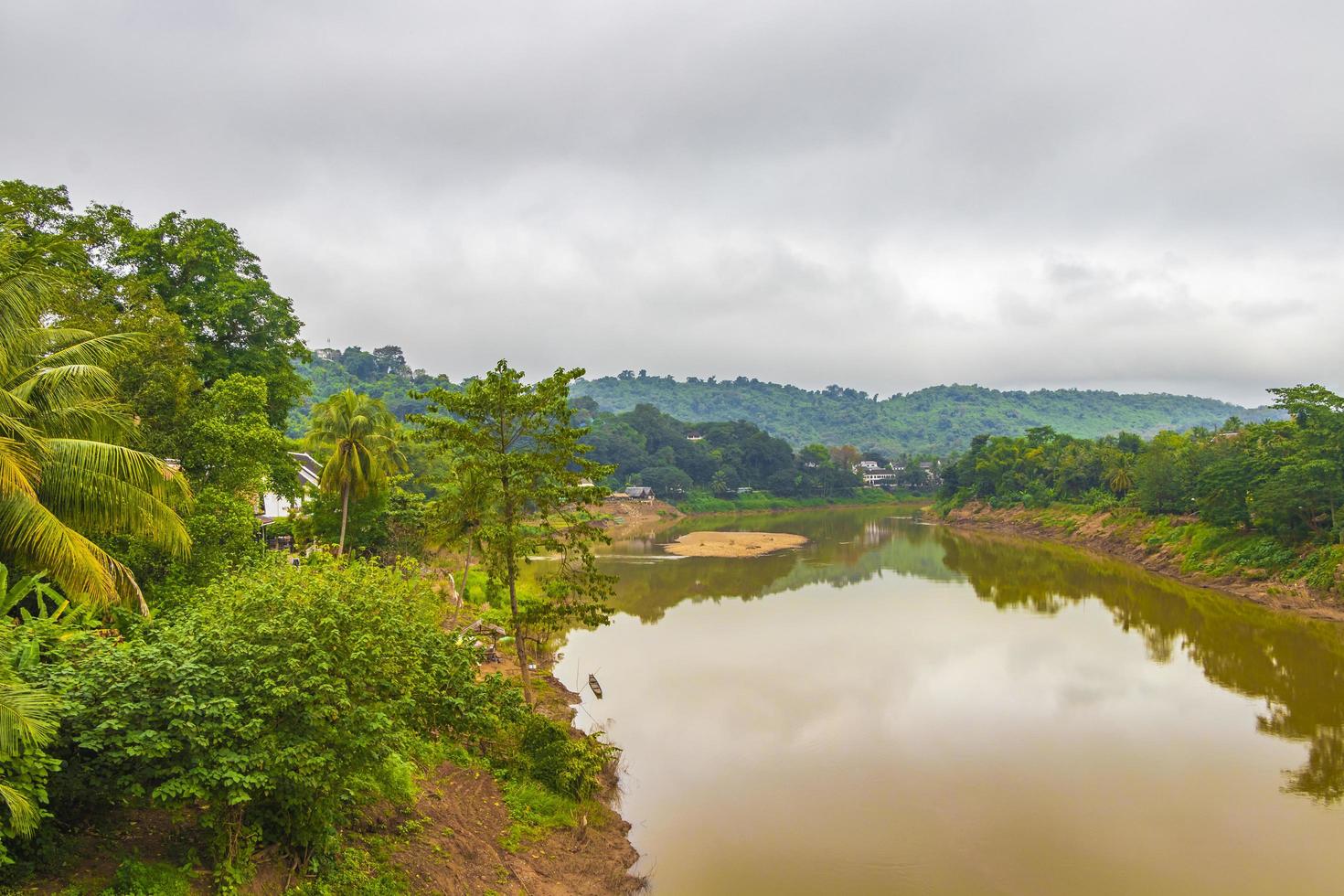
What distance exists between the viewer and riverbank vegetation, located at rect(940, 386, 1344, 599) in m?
35.7

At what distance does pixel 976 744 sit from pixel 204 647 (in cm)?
1703

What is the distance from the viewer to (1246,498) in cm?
4069

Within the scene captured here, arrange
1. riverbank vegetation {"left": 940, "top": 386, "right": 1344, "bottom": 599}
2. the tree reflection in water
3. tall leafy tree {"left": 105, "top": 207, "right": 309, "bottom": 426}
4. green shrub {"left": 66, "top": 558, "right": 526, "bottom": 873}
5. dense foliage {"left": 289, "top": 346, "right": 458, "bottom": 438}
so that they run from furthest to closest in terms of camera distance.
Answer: dense foliage {"left": 289, "top": 346, "right": 458, "bottom": 438} → riverbank vegetation {"left": 940, "top": 386, "right": 1344, "bottom": 599} → tall leafy tree {"left": 105, "top": 207, "right": 309, "bottom": 426} → the tree reflection in water → green shrub {"left": 66, "top": 558, "right": 526, "bottom": 873}

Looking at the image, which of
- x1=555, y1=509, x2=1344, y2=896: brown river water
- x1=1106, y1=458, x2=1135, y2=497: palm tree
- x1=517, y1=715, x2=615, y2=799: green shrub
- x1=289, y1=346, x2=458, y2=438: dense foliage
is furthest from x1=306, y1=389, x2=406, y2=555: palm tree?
x1=289, y1=346, x2=458, y2=438: dense foliage

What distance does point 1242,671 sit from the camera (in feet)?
84.2

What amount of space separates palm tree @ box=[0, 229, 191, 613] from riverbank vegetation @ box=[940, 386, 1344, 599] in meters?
40.9

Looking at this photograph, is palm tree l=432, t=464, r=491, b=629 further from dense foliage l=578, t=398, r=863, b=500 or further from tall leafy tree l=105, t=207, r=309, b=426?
dense foliage l=578, t=398, r=863, b=500

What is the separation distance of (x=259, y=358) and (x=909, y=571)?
129ft

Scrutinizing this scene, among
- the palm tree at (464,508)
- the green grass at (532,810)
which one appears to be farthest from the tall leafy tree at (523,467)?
the green grass at (532,810)

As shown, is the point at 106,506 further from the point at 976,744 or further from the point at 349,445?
the point at 976,744

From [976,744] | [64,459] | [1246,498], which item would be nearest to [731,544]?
[1246,498]

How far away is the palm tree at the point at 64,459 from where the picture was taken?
35.2ft

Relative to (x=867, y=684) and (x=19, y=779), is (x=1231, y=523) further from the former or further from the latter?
(x=19, y=779)

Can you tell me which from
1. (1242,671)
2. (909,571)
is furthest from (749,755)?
(909,571)
